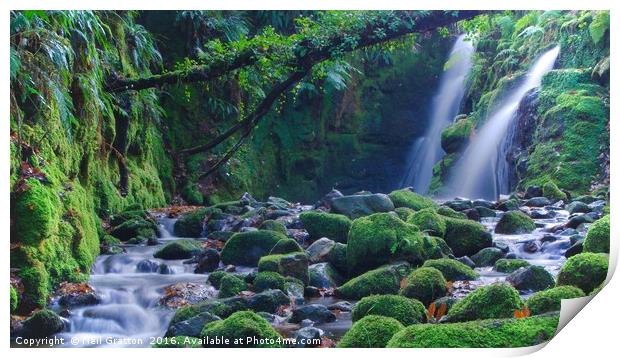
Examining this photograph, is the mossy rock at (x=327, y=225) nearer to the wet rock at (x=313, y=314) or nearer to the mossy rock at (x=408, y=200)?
the mossy rock at (x=408, y=200)

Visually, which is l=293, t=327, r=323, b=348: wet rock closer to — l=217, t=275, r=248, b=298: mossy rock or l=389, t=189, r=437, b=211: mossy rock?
l=217, t=275, r=248, b=298: mossy rock

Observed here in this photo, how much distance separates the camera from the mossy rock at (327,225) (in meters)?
6.17

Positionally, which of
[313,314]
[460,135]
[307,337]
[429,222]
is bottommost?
[307,337]

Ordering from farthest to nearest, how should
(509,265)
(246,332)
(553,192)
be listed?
1. (553,192)
2. (509,265)
3. (246,332)

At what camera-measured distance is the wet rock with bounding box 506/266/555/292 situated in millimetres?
4988

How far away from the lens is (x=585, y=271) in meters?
4.77

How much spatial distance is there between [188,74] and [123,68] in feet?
2.04

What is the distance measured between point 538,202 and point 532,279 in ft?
7.28

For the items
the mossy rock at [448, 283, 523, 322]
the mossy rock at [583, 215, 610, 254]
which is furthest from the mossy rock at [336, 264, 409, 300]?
the mossy rock at [583, 215, 610, 254]

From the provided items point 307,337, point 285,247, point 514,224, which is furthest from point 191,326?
point 514,224

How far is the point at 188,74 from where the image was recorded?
649cm

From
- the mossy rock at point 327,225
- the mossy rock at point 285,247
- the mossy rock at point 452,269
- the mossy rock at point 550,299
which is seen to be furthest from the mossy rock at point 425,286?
the mossy rock at point 327,225

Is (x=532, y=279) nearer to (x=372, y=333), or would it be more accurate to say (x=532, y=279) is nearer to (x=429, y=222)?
(x=429, y=222)

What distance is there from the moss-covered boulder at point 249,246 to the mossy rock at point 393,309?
128 cm
